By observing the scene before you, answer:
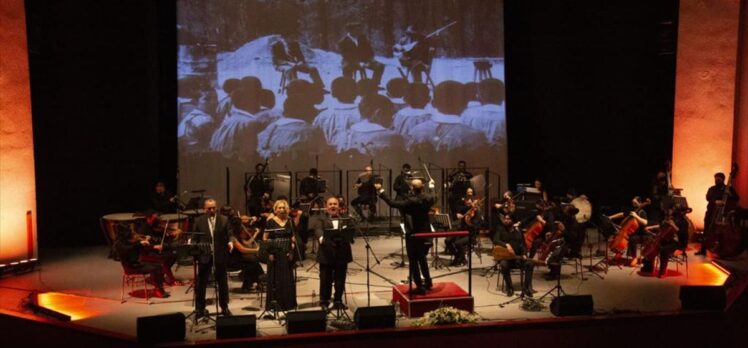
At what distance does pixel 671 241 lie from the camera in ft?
39.3

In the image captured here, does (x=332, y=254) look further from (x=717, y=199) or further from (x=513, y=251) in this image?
(x=717, y=199)

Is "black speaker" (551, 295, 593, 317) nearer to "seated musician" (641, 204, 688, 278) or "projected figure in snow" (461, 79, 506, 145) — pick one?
"seated musician" (641, 204, 688, 278)

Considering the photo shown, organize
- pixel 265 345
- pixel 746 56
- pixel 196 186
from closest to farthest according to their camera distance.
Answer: pixel 265 345 < pixel 746 56 < pixel 196 186

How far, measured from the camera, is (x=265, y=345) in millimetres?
7609

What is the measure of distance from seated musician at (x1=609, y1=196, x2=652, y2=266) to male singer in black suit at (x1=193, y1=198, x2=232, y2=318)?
269 inches

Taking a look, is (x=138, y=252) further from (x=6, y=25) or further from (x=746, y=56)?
(x=746, y=56)

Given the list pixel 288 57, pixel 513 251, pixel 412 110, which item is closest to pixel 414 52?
pixel 412 110

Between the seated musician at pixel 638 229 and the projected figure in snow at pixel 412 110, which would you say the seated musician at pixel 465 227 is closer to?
the seated musician at pixel 638 229

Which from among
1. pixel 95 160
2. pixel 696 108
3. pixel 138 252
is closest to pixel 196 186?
pixel 95 160

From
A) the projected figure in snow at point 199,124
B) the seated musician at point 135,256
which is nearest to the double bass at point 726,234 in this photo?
the seated musician at point 135,256

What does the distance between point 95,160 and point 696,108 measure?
12564 millimetres

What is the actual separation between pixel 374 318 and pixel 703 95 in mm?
10026

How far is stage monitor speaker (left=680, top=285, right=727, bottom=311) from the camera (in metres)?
8.30

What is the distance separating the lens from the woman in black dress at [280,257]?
31.2 ft
